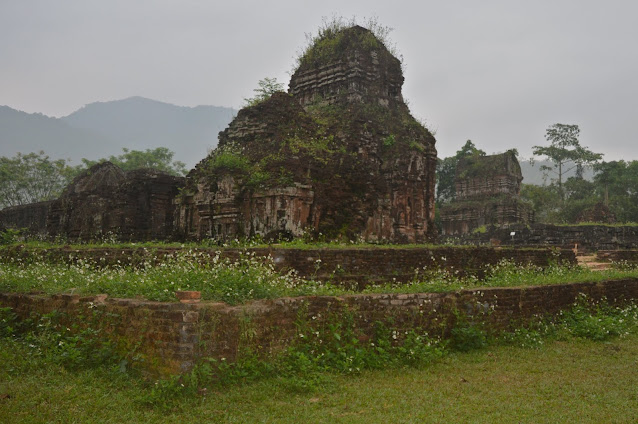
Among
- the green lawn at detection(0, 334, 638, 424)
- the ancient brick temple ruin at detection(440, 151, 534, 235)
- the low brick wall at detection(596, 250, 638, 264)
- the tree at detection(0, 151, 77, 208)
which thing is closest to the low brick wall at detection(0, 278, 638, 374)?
the green lawn at detection(0, 334, 638, 424)

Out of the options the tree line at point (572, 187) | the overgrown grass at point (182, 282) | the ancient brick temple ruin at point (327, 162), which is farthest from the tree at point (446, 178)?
the overgrown grass at point (182, 282)

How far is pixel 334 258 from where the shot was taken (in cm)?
933

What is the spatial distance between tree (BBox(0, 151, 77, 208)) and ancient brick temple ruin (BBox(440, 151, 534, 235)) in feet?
95.1

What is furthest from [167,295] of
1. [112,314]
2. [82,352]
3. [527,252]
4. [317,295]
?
[527,252]

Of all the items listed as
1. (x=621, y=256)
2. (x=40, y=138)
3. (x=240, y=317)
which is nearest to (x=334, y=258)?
(x=240, y=317)

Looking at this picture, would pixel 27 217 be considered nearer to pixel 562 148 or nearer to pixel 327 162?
pixel 327 162

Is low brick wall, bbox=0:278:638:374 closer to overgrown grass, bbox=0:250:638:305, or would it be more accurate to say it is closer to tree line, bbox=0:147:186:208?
overgrown grass, bbox=0:250:638:305

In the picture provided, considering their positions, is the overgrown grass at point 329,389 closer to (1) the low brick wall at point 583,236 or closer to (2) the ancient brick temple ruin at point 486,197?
(1) the low brick wall at point 583,236

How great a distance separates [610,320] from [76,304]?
848 centimetres

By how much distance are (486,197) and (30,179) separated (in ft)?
108

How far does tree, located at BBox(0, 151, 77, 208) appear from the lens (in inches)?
1541

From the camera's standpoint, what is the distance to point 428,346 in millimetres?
6664

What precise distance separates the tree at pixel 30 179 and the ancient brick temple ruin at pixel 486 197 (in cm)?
2898

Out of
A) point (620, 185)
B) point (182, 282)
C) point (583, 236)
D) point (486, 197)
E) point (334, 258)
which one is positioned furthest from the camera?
point (620, 185)
